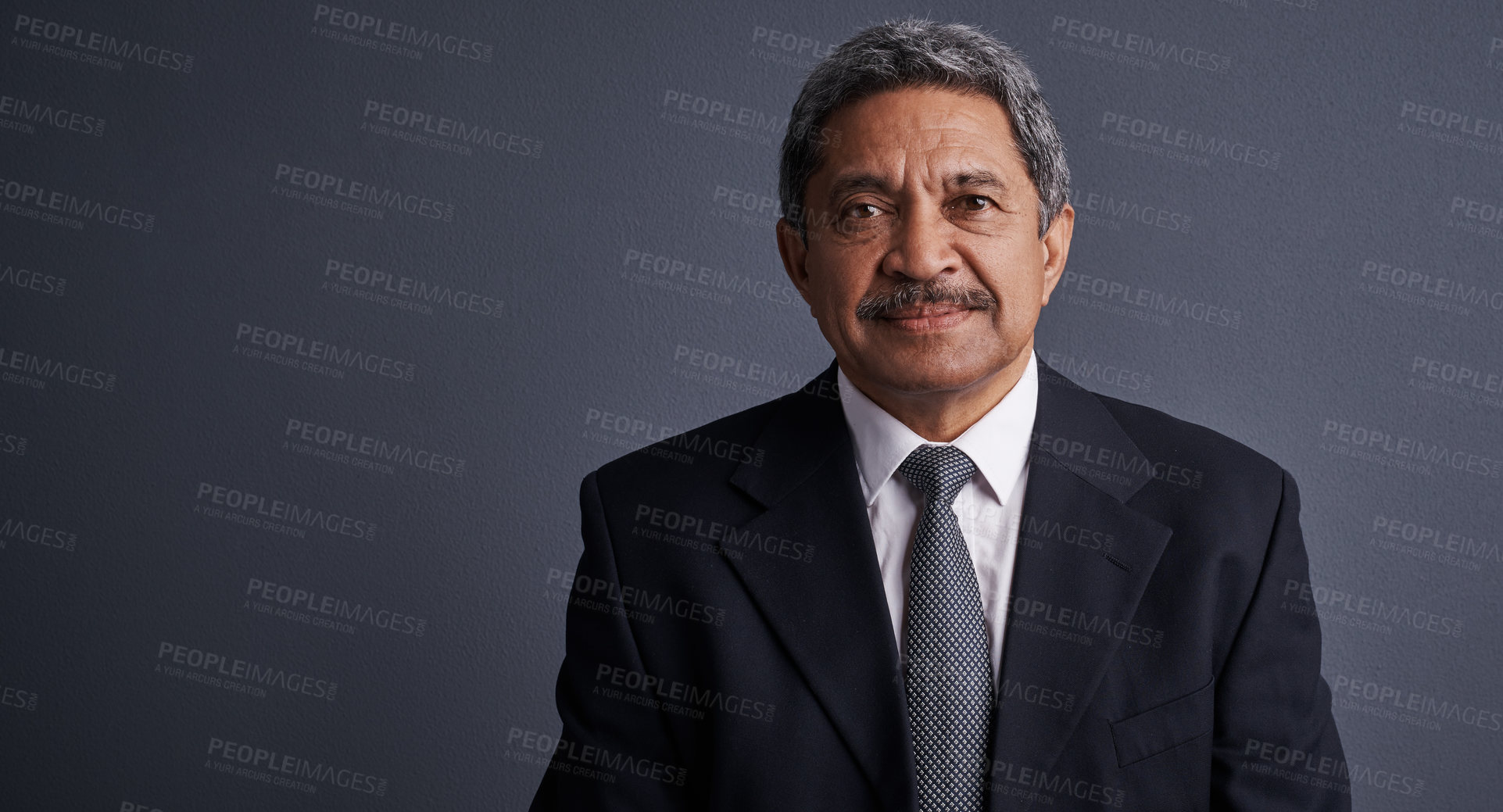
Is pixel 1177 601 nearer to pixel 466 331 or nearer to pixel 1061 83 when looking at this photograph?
pixel 1061 83

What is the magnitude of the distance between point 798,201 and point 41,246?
235cm

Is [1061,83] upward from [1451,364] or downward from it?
upward

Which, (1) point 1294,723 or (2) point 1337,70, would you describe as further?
(2) point 1337,70

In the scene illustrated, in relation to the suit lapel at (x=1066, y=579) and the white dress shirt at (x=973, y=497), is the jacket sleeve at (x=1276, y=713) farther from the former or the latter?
the white dress shirt at (x=973, y=497)

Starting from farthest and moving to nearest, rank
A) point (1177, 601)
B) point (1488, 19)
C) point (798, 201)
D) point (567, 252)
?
point (567, 252), point (1488, 19), point (798, 201), point (1177, 601)

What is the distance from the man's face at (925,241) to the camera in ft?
5.65

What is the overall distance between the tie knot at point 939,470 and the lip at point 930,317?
21cm

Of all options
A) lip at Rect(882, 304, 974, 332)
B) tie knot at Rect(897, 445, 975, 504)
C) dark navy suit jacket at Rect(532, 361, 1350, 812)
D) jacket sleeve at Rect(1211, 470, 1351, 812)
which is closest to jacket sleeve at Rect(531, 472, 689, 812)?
dark navy suit jacket at Rect(532, 361, 1350, 812)

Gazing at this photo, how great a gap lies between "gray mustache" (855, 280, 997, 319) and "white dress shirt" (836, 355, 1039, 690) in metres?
0.19

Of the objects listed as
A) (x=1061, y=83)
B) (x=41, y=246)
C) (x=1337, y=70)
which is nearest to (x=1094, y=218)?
(x=1061, y=83)

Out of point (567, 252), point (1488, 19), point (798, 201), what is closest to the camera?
point (798, 201)

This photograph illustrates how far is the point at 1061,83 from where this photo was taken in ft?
9.37

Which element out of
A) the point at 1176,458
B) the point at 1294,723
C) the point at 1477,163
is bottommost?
the point at 1294,723

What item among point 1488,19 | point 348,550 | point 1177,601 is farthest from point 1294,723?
point 348,550
